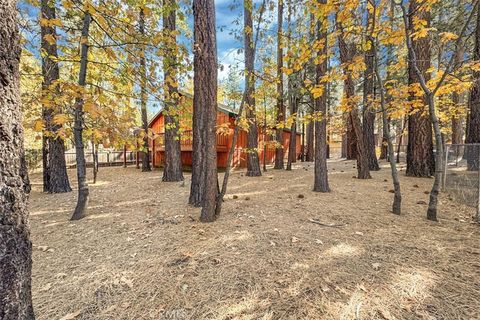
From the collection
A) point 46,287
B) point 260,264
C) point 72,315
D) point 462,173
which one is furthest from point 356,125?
point 46,287

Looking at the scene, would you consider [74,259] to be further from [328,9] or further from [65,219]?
[328,9]

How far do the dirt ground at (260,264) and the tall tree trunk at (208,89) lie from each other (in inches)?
17.1

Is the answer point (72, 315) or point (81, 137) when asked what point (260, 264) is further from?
point (81, 137)

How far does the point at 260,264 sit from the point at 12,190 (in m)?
1.98

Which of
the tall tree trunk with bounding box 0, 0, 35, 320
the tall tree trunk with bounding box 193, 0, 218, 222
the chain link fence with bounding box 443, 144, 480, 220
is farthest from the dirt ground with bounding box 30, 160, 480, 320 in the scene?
the tall tree trunk with bounding box 0, 0, 35, 320

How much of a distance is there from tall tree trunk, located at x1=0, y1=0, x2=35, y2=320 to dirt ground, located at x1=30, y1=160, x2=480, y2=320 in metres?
0.84

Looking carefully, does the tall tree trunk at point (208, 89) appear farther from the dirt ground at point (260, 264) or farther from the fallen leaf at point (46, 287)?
the fallen leaf at point (46, 287)

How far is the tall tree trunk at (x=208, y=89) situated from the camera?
11.0 ft

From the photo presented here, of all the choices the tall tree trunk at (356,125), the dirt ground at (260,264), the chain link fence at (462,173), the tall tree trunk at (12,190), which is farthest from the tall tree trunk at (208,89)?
the tall tree trunk at (356,125)

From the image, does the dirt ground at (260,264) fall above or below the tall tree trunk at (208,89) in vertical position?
below

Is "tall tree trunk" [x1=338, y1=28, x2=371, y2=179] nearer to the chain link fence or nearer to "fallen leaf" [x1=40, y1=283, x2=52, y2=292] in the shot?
the chain link fence

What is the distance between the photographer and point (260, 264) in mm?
2238

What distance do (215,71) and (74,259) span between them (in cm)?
308

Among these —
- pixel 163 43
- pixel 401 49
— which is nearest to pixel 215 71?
pixel 163 43
